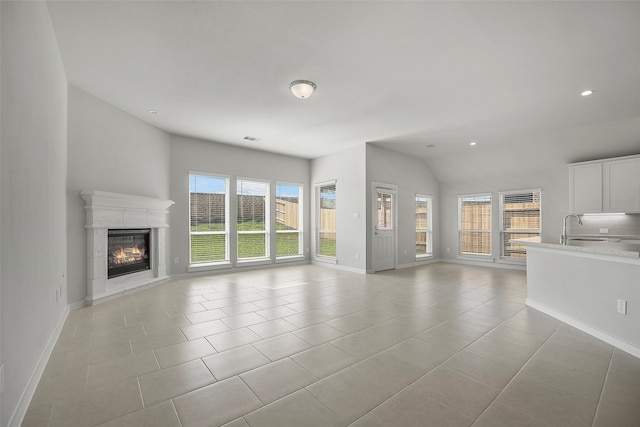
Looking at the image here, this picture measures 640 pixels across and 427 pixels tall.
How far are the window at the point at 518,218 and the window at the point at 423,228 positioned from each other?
1.77 meters

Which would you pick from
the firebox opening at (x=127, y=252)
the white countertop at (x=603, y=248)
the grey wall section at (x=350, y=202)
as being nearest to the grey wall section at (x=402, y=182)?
the grey wall section at (x=350, y=202)

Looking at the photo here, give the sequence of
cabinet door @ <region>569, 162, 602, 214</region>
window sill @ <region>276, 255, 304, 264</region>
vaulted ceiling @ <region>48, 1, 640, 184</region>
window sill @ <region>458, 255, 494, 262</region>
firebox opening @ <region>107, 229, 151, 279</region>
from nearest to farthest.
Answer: vaulted ceiling @ <region>48, 1, 640, 184</region> < firebox opening @ <region>107, 229, 151, 279</region> < cabinet door @ <region>569, 162, 602, 214</region> < window sill @ <region>276, 255, 304, 264</region> < window sill @ <region>458, 255, 494, 262</region>

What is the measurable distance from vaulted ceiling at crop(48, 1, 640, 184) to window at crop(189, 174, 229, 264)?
1297mm

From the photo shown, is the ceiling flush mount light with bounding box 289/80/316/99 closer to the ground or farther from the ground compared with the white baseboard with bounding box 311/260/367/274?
farther from the ground

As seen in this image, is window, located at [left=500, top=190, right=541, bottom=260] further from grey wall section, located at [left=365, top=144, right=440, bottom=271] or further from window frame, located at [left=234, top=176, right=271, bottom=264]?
window frame, located at [left=234, top=176, right=271, bottom=264]

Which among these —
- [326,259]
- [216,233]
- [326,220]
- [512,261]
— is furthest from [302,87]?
[512,261]

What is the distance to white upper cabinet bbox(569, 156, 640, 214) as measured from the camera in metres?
5.17

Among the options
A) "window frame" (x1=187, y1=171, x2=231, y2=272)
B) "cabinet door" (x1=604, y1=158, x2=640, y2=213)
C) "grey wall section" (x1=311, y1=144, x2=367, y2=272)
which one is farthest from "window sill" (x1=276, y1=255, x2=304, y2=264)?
"cabinet door" (x1=604, y1=158, x2=640, y2=213)

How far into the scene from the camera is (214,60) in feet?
10.1

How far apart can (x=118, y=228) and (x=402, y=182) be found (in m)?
6.05

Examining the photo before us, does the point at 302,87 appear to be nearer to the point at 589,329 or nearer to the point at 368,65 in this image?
the point at 368,65

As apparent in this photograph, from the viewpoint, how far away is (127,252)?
4.75m

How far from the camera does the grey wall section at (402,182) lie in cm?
643

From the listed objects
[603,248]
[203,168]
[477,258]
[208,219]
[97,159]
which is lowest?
[477,258]
